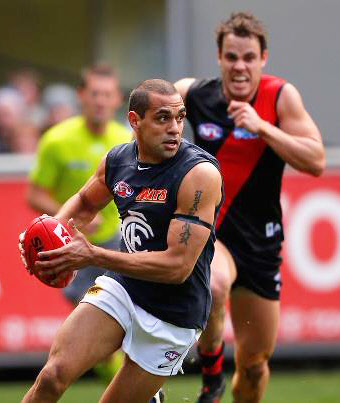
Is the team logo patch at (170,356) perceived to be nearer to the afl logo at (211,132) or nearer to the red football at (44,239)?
the red football at (44,239)

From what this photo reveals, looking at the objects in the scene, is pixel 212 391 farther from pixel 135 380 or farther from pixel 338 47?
pixel 338 47

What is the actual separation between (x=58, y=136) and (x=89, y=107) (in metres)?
0.34

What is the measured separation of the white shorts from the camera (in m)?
6.80

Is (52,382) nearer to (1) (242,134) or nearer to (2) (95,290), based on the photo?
(2) (95,290)

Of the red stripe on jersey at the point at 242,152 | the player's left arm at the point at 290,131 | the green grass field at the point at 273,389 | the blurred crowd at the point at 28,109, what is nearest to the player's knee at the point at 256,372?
the green grass field at the point at 273,389

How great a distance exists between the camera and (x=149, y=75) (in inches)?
483

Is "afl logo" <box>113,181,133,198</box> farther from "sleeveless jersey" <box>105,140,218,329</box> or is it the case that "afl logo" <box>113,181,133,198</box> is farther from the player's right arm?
the player's right arm

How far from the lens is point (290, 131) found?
26.8ft

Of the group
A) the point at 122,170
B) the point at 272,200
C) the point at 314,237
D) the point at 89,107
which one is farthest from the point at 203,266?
the point at 314,237

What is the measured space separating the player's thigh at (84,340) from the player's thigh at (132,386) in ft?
0.47

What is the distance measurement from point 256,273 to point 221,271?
489 mm

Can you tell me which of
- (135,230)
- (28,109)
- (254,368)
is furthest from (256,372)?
(28,109)

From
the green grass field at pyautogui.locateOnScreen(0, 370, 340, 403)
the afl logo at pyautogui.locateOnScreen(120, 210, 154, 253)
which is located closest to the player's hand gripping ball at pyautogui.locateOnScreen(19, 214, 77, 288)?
the afl logo at pyautogui.locateOnScreen(120, 210, 154, 253)

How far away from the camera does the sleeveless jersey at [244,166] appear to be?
27.2 feet
